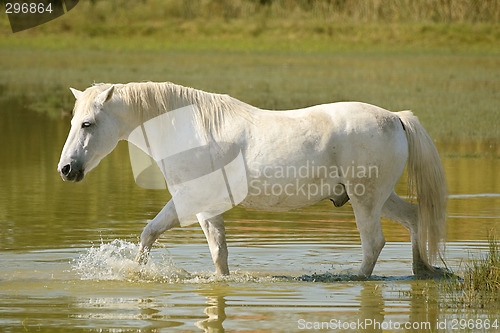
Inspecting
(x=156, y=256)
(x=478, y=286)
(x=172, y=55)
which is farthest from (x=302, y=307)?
(x=172, y=55)

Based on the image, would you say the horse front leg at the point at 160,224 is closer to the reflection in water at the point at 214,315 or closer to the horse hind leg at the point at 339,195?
the reflection in water at the point at 214,315

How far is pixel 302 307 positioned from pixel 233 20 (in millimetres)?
27934

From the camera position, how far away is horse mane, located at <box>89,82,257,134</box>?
23.6 feet

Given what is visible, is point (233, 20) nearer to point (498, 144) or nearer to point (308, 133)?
point (498, 144)

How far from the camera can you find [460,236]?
8.98 meters

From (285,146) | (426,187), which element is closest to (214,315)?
(285,146)

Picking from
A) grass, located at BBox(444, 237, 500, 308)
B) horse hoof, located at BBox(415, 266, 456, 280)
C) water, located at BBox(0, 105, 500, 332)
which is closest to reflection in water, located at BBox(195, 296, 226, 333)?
water, located at BBox(0, 105, 500, 332)

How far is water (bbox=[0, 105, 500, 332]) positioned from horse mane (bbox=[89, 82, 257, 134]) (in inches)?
44.8

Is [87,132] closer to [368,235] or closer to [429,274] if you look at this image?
[368,235]

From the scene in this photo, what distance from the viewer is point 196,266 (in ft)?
26.1

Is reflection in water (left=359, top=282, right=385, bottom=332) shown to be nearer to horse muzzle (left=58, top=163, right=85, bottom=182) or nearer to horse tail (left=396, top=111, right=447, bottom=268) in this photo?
horse tail (left=396, top=111, right=447, bottom=268)

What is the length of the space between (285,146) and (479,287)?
1685 mm

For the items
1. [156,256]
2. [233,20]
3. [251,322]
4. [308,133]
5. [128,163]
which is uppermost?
[308,133]

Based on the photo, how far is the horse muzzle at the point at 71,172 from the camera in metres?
6.94
